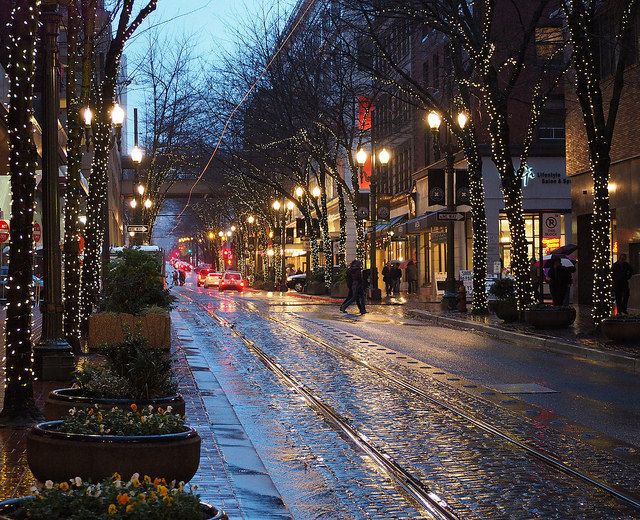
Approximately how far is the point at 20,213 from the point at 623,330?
1434 centimetres

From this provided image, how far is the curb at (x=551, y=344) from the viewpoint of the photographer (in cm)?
2075

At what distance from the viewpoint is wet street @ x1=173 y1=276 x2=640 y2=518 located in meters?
9.09

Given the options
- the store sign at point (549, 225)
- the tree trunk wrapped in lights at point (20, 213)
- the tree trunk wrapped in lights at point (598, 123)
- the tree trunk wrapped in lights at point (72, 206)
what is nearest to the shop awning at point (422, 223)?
the store sign at point (549, 225)

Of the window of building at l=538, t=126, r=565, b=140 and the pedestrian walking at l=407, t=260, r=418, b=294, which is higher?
the window of building at l=538, t=126, r=565, b=140

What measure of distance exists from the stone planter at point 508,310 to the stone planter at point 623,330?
8.17 m

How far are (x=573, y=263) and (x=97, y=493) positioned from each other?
35983 mm

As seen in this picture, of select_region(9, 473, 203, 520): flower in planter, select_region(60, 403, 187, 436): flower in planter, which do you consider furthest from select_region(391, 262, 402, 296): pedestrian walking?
select_region(9, 473, 203, 520): flower in planter

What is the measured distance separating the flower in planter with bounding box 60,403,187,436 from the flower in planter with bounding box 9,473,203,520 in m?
2.17

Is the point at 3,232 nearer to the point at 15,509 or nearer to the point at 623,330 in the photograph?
the point at 623,330

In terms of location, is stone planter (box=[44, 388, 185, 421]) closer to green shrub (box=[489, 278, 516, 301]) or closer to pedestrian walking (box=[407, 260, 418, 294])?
green shrub (box=[489, 278, 516, 301])

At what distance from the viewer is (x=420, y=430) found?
504 inches

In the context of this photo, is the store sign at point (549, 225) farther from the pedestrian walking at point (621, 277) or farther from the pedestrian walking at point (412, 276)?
the pedestrian walking at point (412, 276)

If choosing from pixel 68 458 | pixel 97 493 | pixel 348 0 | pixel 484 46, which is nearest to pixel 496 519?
pixel 68 458

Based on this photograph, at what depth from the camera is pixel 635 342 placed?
23.3 metres
